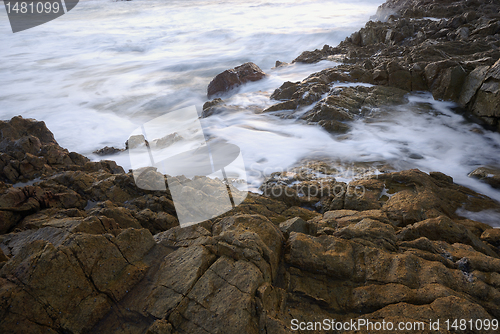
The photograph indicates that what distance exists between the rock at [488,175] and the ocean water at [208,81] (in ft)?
0.84

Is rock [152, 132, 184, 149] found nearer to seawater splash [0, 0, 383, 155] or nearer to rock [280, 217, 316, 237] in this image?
seawater splash [0, 0, 383, 155]

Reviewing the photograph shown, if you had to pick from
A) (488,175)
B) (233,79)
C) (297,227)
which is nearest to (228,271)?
(297,227)

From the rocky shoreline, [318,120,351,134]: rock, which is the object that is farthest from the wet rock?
the rocky shoreline

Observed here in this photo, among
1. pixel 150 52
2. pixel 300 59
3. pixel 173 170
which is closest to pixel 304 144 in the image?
pixel 173 170

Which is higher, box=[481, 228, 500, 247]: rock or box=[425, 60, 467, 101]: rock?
box=[425, 60, 467, 101]: rock

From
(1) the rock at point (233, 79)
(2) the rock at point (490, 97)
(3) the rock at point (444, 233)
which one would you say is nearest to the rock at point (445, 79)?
(2) the rock at point (490, 97)

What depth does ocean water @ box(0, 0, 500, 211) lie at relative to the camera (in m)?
9.19

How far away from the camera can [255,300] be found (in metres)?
3.05

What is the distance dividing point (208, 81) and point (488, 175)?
1817 centimetres

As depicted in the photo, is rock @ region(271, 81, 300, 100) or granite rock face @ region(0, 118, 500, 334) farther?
rock @ region(271, 81, 300, 100)

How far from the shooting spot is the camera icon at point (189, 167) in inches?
209

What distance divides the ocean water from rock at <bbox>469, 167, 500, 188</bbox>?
26cm

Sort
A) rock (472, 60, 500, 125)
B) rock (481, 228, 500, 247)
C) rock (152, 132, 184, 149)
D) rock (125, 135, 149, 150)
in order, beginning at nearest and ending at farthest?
rock (481, 228, 500, 247)
rock (472, 60, 500, 125)
rock (125, 135, 149, 150)
rock (152, 132, 184, 149)

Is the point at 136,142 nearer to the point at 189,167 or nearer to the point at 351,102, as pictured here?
the point at 189,167
